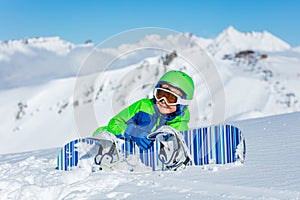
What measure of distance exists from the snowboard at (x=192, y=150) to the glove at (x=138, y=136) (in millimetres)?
39

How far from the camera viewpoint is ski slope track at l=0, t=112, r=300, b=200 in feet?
6.17

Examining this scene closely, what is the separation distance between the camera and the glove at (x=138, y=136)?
2.74 metres

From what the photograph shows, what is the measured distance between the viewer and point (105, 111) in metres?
10.9

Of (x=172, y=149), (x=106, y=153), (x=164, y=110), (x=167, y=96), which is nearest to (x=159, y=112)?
(x=164, y=110)

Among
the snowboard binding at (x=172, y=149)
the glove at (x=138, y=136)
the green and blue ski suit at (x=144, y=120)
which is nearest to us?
the snowboard binding at (x=172, y=149)

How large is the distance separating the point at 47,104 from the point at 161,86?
13.7 m

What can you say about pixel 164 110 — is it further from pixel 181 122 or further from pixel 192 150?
pixel 192 150

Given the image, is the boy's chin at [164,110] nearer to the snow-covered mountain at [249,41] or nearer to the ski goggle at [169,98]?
the ski goggle at [169,98]

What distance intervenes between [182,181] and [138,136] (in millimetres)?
731

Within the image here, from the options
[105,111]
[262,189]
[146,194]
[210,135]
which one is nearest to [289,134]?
[210,135]

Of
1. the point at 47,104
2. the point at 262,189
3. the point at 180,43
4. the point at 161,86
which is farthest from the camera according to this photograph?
the point at 47,104

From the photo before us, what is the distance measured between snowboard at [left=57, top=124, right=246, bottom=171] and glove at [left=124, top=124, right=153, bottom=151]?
0.04 metres

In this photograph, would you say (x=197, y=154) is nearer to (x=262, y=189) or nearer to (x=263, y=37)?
(x=262, y=189)

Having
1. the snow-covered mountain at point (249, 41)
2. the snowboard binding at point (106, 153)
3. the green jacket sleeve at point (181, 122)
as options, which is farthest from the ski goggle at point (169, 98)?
the snow-covered mountain at point (249, 41)
